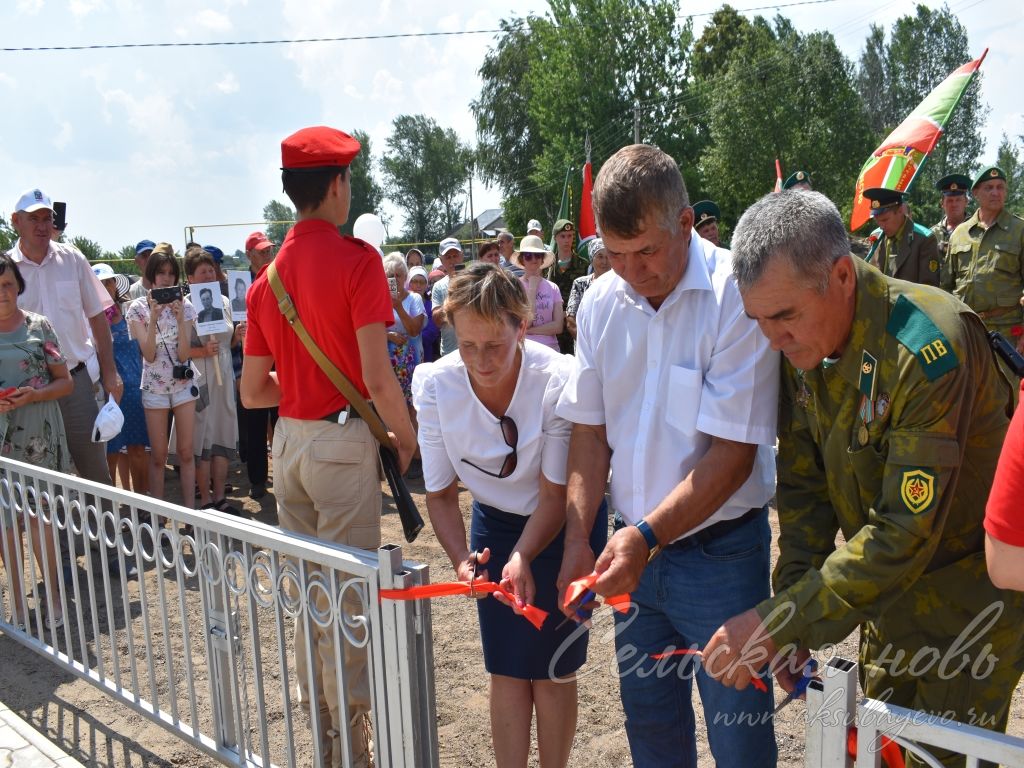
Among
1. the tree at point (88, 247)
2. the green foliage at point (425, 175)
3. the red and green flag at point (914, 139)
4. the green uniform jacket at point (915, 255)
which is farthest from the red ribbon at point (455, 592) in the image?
the green foliage at point (425, 175)

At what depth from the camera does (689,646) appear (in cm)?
229

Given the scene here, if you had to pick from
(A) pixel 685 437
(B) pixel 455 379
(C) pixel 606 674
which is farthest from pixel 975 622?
(C) pixel 606 674

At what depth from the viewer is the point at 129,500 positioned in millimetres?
3100

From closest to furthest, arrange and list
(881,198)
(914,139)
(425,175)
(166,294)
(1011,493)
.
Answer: (1011,493) < (914,139) < (166,294) < (881,198) < (425,175)

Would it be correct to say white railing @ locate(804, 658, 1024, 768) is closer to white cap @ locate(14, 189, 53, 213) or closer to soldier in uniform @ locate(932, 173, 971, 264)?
white cap @ locate(14, 189, 53, 213)

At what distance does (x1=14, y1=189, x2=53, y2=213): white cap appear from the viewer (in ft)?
17.0

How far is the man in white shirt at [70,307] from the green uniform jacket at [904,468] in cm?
470

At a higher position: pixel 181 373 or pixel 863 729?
pixel 181 373

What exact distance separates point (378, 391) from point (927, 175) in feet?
180

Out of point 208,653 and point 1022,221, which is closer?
point 208,653

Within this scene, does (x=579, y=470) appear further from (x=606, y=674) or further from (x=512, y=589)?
(x=606, y=674)

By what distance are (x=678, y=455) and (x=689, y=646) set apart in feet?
1.81

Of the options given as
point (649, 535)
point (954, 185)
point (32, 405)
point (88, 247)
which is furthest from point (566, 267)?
point (88, 247)

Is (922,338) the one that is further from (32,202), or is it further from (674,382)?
(32,202)
